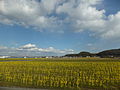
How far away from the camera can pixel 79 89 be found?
11.7 metres

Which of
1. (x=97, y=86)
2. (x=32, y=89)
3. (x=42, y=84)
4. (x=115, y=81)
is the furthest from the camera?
(x=115, y=81)

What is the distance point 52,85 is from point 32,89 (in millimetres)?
2215

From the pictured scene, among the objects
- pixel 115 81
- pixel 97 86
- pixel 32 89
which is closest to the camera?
pixel 32 89

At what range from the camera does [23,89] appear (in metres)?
11.7

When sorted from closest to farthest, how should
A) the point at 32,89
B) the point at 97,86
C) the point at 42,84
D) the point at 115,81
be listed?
the point at 32,89
the point at 97,86
the point at 42,84
the point at 115,81

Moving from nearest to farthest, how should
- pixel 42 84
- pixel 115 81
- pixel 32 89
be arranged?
pixel 32 89 < pixel 42 84 < pixel 115 81

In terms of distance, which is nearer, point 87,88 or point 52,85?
point 87,88

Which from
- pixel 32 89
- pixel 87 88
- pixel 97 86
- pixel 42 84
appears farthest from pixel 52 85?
pixel 97 86

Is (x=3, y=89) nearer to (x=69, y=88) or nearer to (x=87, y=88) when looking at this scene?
(x=69, y=88)

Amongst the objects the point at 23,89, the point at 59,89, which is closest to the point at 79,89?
the point at 59,89

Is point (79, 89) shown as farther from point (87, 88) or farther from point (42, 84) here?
point (42, 84)

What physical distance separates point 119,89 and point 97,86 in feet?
6.20

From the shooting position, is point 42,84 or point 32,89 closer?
point 32,89

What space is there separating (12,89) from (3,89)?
2.50ft
